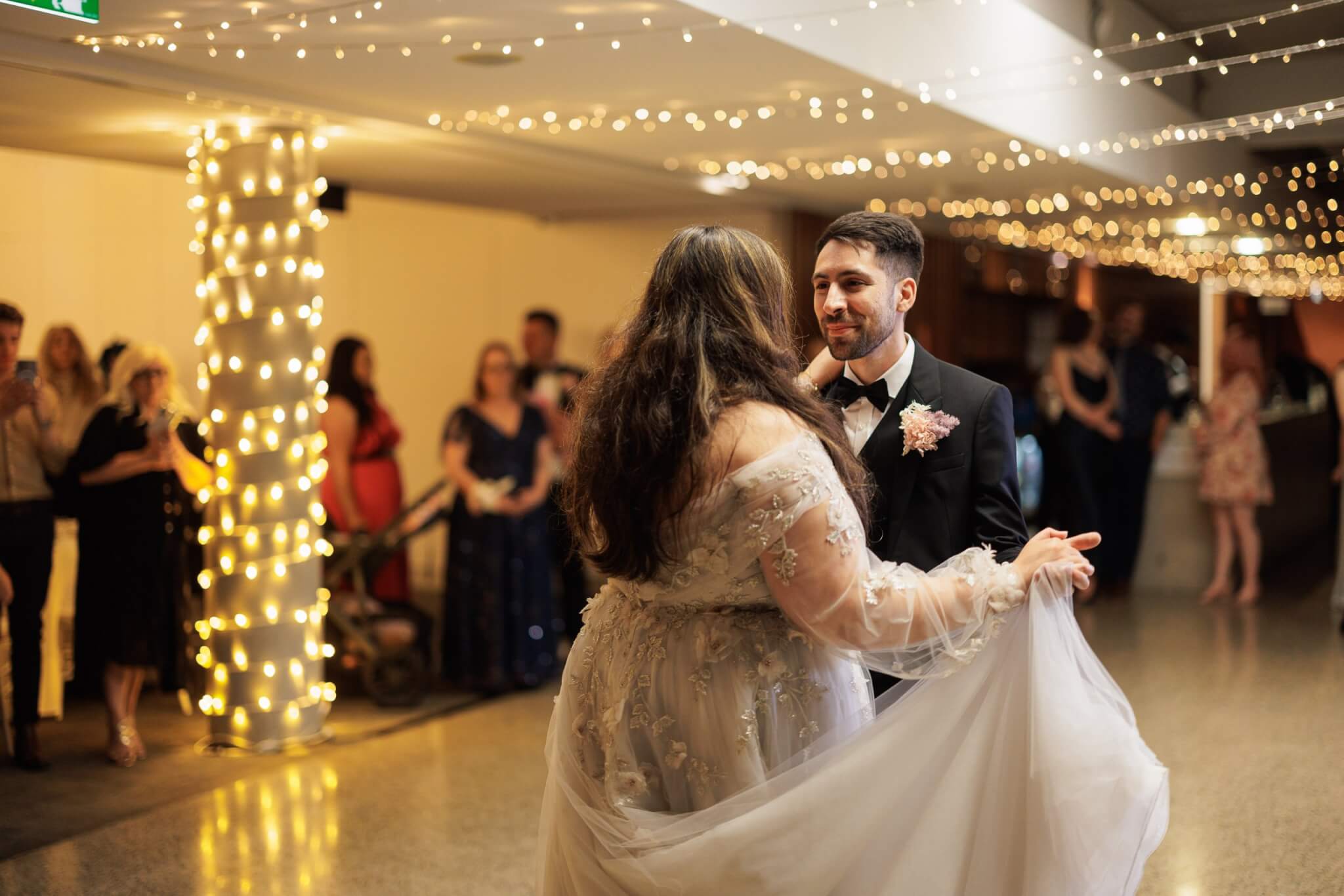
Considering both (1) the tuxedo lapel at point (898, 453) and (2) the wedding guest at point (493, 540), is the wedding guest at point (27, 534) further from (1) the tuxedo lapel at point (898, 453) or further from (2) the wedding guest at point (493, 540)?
(1) the tuxedo lapel at point (898, 453)

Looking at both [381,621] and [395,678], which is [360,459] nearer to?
[381,621]

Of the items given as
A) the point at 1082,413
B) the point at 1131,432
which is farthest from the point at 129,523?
the point at 1131,432

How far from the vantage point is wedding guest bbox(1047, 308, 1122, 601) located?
830 cm

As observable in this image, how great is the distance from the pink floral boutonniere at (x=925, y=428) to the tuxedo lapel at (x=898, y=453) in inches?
1.0

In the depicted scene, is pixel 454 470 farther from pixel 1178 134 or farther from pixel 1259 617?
pixel 1259 617

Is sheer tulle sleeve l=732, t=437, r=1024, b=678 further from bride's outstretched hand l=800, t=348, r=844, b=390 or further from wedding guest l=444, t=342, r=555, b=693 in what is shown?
wedding guest l=444, t=342, r=555, b=693

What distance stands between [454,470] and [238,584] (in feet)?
4.33

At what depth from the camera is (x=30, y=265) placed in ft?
25.6

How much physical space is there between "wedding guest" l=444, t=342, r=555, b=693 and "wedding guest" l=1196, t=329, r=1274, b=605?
4416mm

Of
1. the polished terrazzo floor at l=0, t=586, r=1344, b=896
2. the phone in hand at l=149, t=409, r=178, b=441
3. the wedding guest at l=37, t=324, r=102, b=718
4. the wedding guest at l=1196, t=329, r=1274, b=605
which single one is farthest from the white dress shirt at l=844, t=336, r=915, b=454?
the wedding guest at l=1196, t=329, r=1274, b=605

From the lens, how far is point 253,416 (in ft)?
16.8

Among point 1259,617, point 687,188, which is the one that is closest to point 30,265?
point 687,188

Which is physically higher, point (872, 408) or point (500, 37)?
point (500, 37)

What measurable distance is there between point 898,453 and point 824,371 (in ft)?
1.02
